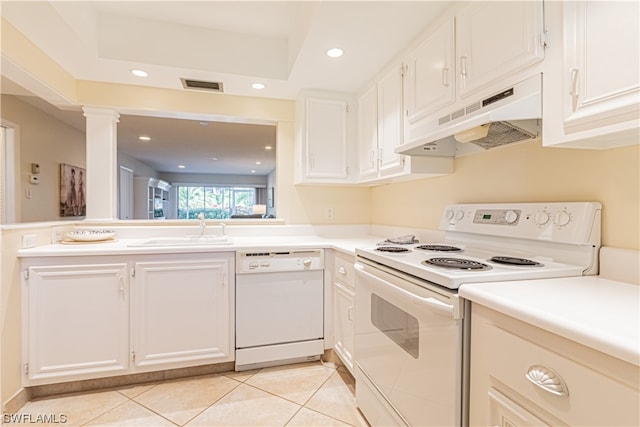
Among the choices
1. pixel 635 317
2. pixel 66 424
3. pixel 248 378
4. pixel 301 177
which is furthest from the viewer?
pixel 301 177

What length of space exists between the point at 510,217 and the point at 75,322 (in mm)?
2495

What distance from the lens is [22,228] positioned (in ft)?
5.90

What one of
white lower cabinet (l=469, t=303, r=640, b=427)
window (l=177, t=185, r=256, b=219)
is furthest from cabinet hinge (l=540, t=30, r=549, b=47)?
window (l=177, t=185, r=256, b=219)

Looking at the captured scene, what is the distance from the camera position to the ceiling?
168 cm

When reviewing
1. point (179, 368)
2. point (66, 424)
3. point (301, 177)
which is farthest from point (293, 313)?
point (66, 424)

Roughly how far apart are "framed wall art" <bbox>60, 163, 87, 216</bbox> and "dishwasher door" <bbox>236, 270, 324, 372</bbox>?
3.34 m

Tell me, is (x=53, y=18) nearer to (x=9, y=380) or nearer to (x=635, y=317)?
(x=9, y=380)

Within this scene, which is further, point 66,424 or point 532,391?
point 66,424

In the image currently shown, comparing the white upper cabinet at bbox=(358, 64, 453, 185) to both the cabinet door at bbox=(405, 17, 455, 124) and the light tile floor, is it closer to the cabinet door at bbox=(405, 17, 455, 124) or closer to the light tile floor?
the cabinet door at bbox=(405, 17, 455, 124)

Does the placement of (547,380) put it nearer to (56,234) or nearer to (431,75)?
(431,75)

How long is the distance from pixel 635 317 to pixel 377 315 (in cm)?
95

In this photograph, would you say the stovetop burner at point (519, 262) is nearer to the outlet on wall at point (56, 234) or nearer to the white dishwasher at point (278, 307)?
the white dishwasher at point (278, 307)

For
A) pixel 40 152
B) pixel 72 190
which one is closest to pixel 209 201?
pixel 72 190

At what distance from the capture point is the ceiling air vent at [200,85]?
8.01 ft
